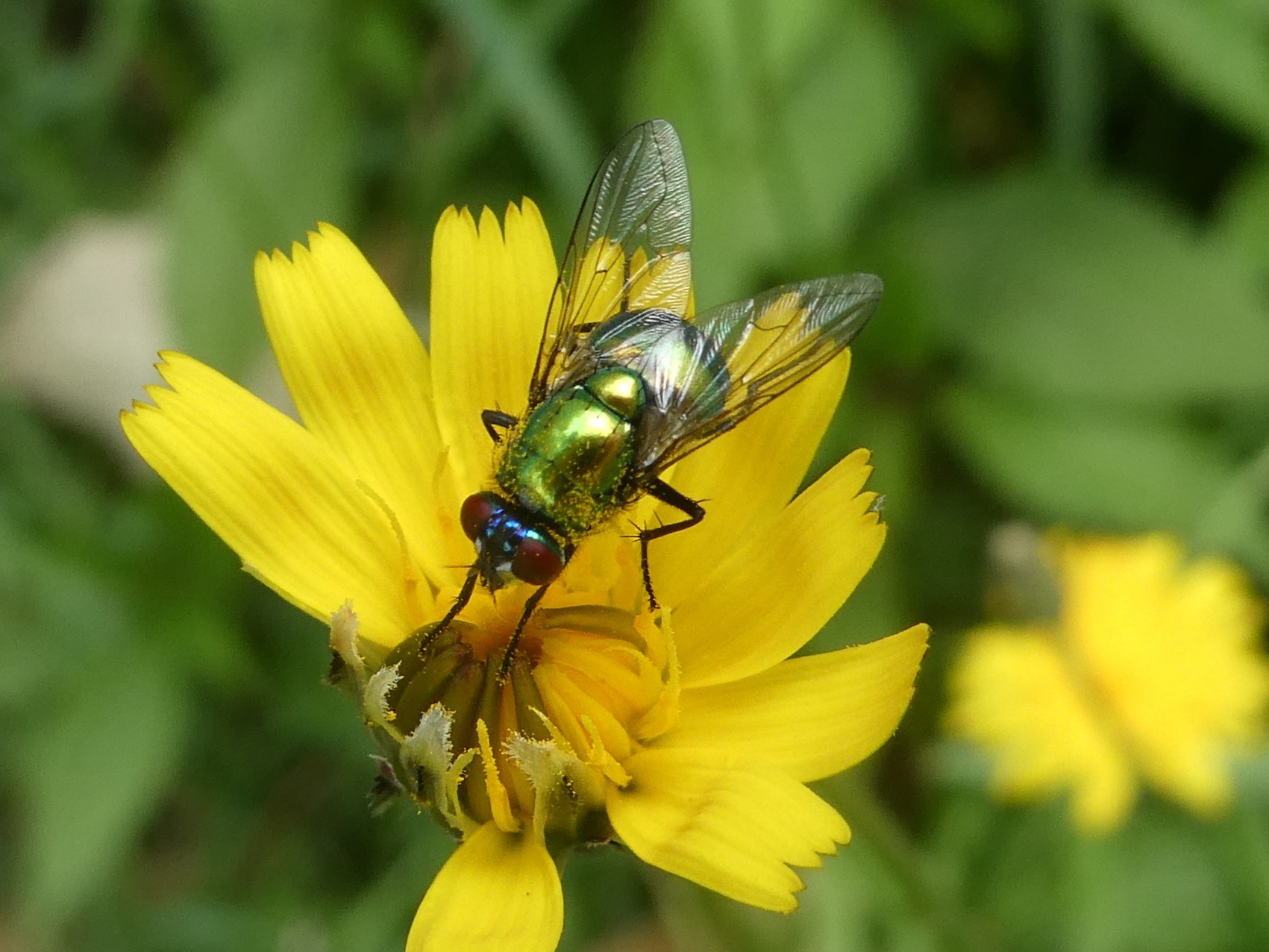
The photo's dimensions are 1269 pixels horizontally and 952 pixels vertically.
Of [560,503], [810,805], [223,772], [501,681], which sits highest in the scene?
[560,503]

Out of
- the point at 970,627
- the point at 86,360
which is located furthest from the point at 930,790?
the point at 86,360

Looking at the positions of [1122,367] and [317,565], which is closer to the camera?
[317,565]

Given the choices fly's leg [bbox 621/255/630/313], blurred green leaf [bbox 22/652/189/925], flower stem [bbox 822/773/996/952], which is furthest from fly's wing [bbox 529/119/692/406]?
blurred green leaf [bbox 22/652/189/925]

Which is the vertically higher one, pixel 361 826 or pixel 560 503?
pixel 560 503

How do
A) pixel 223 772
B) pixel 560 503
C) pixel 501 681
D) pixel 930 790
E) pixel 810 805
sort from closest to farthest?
pixel 810 805 < pixel 501 681 < pixel 560 503 < pixel 930 790 < pixel 223 772

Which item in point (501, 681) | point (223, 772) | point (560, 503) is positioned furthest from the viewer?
point (223, 772)

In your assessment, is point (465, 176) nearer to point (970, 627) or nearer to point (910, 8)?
point (910, 8)

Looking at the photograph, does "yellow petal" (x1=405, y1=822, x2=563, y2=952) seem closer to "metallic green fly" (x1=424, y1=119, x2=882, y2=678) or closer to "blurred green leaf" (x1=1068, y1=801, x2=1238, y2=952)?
"metallic green fly" (x1=424, y1=119, x2=882, y2=678)

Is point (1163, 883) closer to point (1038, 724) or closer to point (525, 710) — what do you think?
point (1038, 724)
